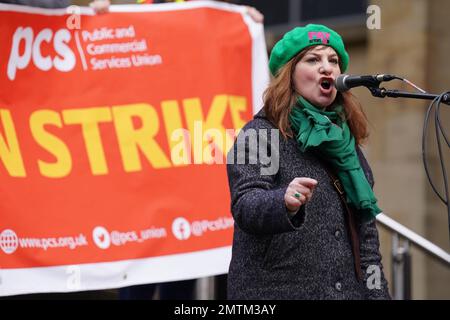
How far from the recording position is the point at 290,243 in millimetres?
3410

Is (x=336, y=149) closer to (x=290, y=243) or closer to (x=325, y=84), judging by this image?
(x=325, y=84)

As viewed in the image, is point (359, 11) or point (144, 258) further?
point (359, 11)

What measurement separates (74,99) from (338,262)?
2305 millimetres

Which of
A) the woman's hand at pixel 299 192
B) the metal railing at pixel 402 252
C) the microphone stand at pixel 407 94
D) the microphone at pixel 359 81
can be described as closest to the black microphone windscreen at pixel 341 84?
the microphone at pixel 359 81

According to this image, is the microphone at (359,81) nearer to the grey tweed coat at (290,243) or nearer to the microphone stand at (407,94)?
the microphone stand at (407,94)

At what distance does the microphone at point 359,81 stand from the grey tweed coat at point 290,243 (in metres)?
0.28

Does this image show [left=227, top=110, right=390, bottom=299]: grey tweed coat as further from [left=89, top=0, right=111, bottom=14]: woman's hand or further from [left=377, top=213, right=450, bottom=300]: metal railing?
[left=377, top=213, right=450, bottom=300]: metal railing

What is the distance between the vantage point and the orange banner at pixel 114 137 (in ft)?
16.6

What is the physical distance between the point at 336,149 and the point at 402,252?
2.45 m

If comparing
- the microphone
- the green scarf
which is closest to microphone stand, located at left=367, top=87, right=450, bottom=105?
the microphone

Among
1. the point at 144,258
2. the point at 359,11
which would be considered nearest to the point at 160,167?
the point at 144,258

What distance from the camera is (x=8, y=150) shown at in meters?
5.04

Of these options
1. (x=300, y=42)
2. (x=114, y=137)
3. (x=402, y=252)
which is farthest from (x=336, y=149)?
(x=402, y=252)
